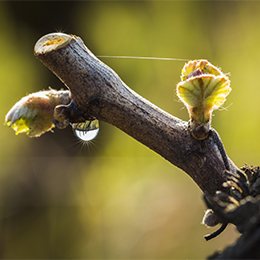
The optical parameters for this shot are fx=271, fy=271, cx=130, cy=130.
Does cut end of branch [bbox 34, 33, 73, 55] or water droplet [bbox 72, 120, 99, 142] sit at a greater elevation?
cut end of branch [bbox 34, 33, 73, 55]

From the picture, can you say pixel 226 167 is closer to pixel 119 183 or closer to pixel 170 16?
pixel 119 183

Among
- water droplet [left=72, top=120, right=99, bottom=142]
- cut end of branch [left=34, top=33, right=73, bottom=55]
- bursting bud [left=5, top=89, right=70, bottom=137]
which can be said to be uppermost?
cut end of branch [left=34, top=33, right=73, bottom=55]

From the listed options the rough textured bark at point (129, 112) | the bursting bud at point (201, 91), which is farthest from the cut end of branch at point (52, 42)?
the bursting bud at point (201, 91)

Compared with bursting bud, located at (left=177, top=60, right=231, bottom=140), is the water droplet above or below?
below

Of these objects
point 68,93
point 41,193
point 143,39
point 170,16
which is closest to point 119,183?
point 41,193

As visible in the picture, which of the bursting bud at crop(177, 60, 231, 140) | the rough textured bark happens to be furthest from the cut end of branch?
the bursting bud at crop(177, 60, 231, 140)

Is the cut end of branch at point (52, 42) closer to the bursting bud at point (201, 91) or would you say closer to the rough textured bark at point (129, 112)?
the rough textured bark at point (129, 112)

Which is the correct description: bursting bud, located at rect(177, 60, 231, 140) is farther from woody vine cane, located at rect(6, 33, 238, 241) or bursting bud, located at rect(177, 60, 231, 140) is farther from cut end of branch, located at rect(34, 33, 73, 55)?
cut end of branch, located at rect(34, 33, 73, 55)

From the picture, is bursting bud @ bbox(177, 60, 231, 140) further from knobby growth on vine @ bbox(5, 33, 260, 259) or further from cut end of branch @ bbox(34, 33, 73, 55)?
cut end of branch @ bbox(34, 33, 73, 55)
